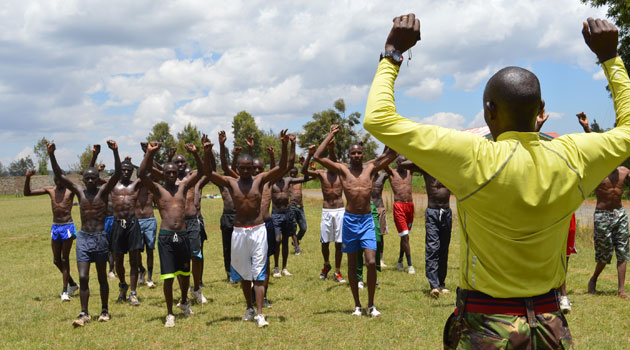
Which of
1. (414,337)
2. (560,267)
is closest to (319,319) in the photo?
(414,337)

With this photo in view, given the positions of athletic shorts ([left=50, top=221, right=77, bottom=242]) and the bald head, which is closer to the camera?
the bald head

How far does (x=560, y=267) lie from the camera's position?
2.08 metres

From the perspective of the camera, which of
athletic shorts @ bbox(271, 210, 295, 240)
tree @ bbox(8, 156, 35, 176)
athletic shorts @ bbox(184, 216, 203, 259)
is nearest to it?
athletic shorts @ bbox(184, 216, 203, 259)

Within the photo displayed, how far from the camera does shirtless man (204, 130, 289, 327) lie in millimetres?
6691

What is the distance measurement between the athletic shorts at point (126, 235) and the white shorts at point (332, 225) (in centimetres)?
354

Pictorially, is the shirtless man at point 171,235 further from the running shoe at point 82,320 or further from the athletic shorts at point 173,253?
the running shoe at point 82,320

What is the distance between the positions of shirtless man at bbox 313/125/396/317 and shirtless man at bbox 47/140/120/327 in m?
3.37

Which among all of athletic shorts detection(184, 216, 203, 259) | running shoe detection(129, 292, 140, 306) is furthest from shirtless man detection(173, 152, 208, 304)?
running shoe detection(129, 292, 140, 306)

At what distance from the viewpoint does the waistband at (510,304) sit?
6.45 ft

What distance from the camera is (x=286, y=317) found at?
279 inches

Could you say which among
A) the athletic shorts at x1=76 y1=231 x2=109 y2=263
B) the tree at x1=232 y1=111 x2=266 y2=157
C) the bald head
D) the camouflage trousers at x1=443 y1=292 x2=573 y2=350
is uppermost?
the tree at x1=232 y1=111 x2=266 y2=157

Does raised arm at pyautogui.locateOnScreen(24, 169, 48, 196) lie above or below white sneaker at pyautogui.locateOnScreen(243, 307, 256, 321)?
above

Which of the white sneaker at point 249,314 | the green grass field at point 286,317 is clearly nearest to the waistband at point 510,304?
the green grass field at point 286,317

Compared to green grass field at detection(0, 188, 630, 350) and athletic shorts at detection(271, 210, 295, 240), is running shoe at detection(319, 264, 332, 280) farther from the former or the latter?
athletic shorts at detection(271, 210, 295, 240)
